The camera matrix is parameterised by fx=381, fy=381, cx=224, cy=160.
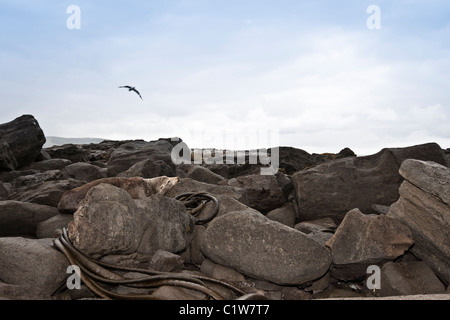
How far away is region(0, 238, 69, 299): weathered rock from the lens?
12.9 ft

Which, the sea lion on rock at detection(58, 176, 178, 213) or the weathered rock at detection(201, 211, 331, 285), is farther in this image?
the sea lion on rock at detection(58, 176, 178, 213)

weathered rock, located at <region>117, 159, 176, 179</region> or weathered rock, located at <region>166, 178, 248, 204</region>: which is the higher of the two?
weathered rock, located at <region>117, 159, 176, 179</region>

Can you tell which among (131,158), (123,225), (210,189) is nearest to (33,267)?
(123,225)

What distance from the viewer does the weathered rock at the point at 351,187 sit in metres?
7.21

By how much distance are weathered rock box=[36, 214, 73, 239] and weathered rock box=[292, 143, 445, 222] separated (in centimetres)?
419

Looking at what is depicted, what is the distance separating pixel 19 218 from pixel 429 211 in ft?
19.3

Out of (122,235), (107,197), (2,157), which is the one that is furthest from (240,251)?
(2,157)

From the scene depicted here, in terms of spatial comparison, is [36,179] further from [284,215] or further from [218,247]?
[218,247]

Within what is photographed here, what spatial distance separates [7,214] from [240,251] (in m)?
3.78

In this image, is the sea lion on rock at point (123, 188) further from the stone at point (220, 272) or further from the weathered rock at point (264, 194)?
the weathered rock at point (264, 194)

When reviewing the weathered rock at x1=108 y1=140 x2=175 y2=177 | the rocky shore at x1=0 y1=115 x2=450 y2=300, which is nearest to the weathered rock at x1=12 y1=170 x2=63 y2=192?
the weathered rock at x1=108 y1=140 x2=175 y2=177

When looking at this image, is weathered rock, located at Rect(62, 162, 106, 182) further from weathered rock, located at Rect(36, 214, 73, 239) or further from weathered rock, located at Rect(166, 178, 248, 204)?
weathered rock, located at Rect(36, 214, 73, 239)

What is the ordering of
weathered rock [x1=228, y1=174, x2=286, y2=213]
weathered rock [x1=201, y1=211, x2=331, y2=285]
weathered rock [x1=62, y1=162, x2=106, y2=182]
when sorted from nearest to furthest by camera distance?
1. weathered rock [x1=201, y1=211, x2=331, y2=285]
2. weathered rock [x1=228, y1=174, x2=286, y2=213]
3. weathered rock [x1=62, y1=162, x2=106, y2=182]

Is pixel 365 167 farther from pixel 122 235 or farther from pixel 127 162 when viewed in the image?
pixel 127 162
